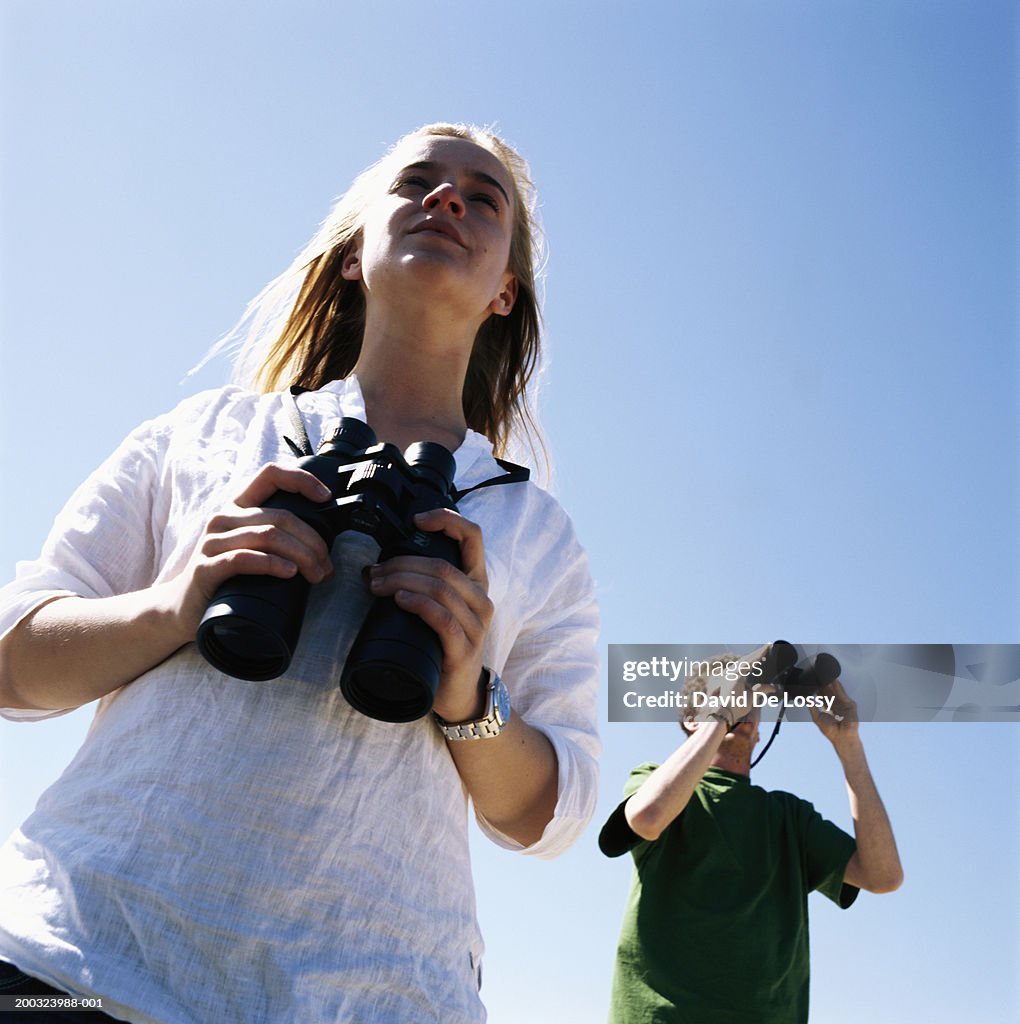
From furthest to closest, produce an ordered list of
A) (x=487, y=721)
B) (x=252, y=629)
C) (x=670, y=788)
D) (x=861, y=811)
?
(x=861, y=811) < (x=670, y=788) < (x=487, y=721) < (x=252, y=629)

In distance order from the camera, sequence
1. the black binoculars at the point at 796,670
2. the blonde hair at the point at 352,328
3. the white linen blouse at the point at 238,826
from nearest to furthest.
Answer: the white linen blouse at the point at 238,826
the blonde hair at the point at 352,328
the black binoculars at the point at 796,670

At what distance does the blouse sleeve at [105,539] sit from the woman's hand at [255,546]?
0.26 m

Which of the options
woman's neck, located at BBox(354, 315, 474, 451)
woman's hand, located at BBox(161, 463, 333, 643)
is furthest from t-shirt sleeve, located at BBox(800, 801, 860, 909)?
woman's hand, located at BBox(161, 463, 333, 643)

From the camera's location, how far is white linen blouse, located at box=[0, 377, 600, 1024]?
1.12m

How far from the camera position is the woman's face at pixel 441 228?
5.88 ft

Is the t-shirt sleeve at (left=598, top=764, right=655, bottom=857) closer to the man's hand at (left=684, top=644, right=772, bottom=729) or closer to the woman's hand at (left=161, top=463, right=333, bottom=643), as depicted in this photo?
the man's hand at (left=684, top=644, right=772, bottom=729)

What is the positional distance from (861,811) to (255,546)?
2.94 m

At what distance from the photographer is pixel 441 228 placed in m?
1.81

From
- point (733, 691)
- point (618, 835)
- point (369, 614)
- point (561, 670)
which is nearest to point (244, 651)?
point (369, 614)

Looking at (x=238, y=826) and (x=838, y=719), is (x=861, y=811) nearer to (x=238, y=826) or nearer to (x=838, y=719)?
(x=838, y=719)

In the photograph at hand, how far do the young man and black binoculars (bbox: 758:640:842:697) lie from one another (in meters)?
0.05

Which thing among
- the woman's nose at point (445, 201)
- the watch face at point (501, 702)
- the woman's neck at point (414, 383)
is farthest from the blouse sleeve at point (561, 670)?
the woman's nose at point (445, 201)

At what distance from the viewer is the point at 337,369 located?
2.19 meters

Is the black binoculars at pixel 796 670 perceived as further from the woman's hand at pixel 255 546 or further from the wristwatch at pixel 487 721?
the woman's hand at pixel 255 546
